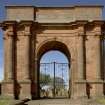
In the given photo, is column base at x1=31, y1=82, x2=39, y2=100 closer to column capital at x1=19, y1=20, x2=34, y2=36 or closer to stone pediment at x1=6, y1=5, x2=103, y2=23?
column capital at x1=19, y1=20, x2=34, y2=36

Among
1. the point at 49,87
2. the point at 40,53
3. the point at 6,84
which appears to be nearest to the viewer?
the point at 6,84

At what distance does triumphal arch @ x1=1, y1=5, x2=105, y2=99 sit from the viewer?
3409 cm

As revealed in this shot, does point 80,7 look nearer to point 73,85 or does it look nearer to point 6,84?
point 73,85

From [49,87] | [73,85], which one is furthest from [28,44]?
[49,87]

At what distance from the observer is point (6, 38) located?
34875 mm

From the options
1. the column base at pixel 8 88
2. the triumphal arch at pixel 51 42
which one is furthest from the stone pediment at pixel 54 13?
the column base at pixel 8 88

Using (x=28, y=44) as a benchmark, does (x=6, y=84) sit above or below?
below

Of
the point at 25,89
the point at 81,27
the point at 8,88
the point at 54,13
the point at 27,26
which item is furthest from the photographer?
the point at 54,13

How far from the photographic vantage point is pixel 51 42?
3566 centimetres

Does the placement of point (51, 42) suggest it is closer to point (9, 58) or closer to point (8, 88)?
point (9, 58)

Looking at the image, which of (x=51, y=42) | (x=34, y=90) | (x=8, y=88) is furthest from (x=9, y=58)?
(x=51, y=42)

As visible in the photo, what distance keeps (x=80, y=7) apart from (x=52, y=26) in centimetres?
255

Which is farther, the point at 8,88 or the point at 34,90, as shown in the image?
the point at 34,90

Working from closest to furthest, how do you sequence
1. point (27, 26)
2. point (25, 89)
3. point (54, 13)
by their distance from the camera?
1. point (25, 89)
2. point (27, 26)
3. point (54, 13)
